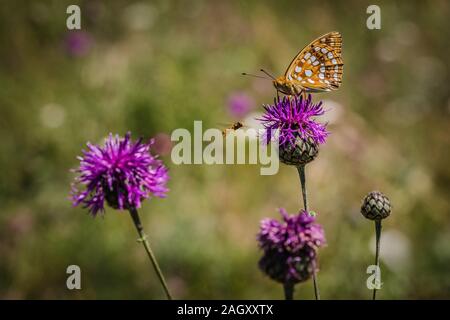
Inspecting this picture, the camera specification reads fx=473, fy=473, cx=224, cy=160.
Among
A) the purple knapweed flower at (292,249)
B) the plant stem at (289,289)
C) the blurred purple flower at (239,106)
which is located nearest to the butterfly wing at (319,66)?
the purple knapweed flower at (292,249)

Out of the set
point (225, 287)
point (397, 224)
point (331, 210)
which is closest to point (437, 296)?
point (397, 224)

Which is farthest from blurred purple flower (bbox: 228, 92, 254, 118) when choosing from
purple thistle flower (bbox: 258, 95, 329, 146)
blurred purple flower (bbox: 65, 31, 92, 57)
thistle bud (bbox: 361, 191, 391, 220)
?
thistle bud (bbox: 361, 191, 391, 220)

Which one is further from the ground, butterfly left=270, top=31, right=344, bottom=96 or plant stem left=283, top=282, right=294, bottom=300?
butterfly left=270, top=31, right=344, bottom=96

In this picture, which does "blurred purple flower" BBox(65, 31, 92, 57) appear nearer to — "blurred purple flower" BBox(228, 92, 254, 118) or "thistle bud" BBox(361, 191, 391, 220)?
"blurred purple flower" BBox(228, 92, 254, 118)

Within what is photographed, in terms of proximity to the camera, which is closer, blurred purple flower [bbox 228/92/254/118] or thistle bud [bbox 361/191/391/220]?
thistle bud [bbox 361/191/391/220]

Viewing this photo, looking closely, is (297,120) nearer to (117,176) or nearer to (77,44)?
(117,176)

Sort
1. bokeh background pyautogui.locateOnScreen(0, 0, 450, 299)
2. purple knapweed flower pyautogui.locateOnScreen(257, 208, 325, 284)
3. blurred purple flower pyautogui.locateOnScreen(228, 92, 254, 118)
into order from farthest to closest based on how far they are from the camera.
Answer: blurred purple flower pyautogui.locateOnScreen(228, 92, 254, 118) < bokeh background pyautogui.locateOnScreen(0, 0, 450, 299) < purple knapweed flower pyautogui.locateOnScreen(257, 208, 325, 284)

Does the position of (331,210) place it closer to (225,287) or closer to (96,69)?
(225,287)
